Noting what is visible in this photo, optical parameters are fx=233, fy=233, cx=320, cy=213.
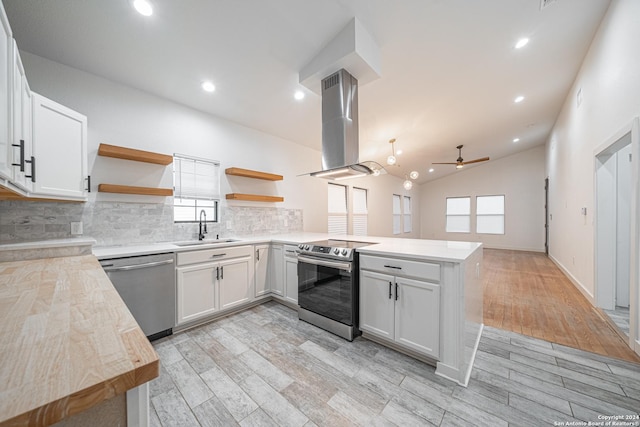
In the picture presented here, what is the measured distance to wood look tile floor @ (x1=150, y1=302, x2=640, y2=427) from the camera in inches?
56.9

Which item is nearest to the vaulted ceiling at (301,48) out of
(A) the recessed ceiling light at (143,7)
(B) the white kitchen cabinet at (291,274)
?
(A) the recessed ceiling light at (143,7)

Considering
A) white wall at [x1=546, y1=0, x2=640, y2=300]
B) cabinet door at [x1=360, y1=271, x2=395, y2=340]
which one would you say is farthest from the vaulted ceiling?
cabinet door at [x1=360, y1=271, x2=395, y2=340]

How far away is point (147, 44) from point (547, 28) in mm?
4303

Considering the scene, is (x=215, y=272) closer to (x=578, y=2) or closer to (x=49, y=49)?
(x=49, y=49)

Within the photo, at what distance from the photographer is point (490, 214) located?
8.48 metres

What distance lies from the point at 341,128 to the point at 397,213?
656 centimetres

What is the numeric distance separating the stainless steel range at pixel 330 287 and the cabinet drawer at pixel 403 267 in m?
0.15

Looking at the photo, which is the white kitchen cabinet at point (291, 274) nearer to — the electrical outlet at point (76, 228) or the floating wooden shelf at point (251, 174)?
the floating wooden shelf at point (251, 174)

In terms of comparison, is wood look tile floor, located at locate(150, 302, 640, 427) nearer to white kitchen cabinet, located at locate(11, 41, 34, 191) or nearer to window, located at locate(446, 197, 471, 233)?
white kitchen cabinet, located at locate(11, 41, 34, 191)

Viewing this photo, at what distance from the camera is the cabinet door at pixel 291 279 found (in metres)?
2.90

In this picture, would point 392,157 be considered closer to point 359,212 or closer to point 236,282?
point 359,212

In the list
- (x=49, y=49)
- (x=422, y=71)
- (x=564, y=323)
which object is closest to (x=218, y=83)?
(x=49, y=49)

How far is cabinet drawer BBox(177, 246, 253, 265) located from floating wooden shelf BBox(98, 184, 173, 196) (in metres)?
0.79

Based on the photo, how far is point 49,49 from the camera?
6.70 feet
